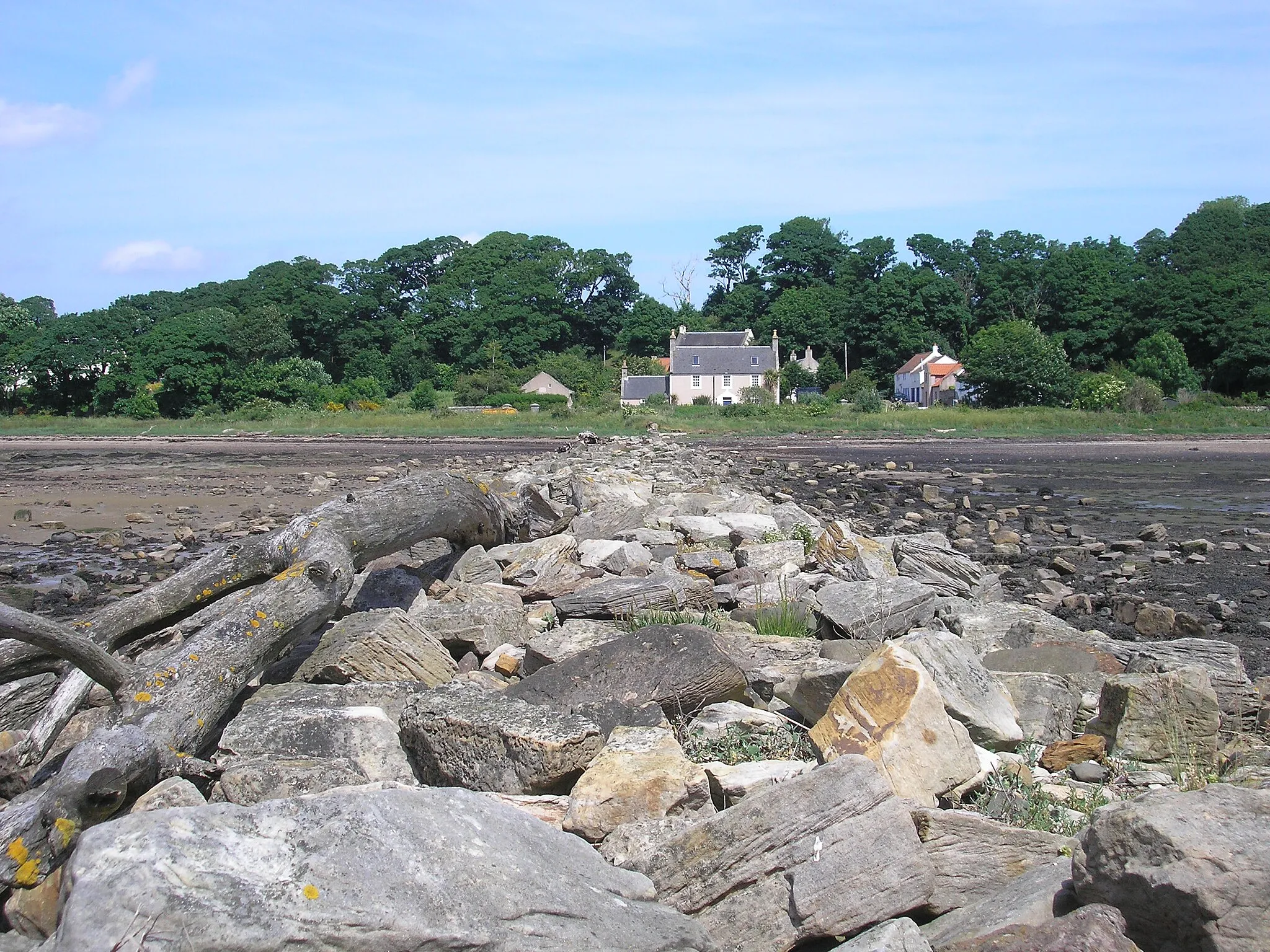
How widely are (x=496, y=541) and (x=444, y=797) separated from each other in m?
5.79

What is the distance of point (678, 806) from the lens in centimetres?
360

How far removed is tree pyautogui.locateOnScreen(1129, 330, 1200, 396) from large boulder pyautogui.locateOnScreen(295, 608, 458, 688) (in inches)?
2557

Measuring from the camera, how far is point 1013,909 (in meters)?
2.92

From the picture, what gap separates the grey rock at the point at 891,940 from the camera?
2.79 m

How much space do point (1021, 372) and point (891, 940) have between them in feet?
202

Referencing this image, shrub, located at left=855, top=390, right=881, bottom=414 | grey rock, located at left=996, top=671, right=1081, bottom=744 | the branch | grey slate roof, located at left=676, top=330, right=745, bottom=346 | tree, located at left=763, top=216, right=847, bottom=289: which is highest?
tree, located at left=763, top=216, right=847, bottom=289

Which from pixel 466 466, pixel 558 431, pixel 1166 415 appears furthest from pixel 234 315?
pixel 1166 415

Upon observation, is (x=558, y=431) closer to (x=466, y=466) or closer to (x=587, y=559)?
(x=466, y=466)

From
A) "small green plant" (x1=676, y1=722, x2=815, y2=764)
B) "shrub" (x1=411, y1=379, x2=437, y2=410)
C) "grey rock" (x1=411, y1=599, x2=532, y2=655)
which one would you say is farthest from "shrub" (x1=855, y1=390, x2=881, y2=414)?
"small green plant" (x1=676, y1=722, x2=815, y2=764)

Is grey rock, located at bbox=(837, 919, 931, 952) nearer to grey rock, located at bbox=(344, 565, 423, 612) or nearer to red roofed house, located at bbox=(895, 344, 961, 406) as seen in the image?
grey rock, located at bbox=(344, 565, 423, 612)

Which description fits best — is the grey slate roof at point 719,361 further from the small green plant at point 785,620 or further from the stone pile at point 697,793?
the small green plant at point 785,620

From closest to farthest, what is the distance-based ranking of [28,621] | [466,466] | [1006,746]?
[28,621] → [1006,746] → [466,466]

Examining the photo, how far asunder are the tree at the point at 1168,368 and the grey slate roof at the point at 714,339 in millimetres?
31287

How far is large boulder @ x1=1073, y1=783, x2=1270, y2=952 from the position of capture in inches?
105
